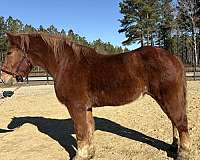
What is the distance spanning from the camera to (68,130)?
835cm

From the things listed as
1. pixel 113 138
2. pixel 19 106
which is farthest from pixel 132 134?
pixel 19 106

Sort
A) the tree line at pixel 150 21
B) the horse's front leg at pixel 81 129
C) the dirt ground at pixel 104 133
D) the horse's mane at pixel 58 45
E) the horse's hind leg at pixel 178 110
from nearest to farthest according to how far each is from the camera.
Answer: the horse's hind leg at pixel 178 110 < the horse's front leg at pixel 81 129 < the horse's mane at pixel 58 45 < the dirt ground at pixel 104 133 < the tree line at pixel 150 21

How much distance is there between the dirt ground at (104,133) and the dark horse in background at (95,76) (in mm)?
567

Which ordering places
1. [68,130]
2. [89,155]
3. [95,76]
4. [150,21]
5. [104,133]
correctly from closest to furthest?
[95,76] → [89,155] → [104,133] → [68,130] → [150,21]

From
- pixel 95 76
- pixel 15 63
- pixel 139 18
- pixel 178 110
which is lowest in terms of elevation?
pixel 178 110

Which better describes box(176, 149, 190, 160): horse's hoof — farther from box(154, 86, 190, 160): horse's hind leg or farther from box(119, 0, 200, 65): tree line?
box(119, 0, 200, 65): tree line

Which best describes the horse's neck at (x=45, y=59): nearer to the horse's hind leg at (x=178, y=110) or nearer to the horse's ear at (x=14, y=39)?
the horse's ear at (x=14, y=39)

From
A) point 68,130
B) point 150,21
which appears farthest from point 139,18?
point 68,130

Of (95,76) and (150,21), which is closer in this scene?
(95,76)

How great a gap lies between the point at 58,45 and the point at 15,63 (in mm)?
791

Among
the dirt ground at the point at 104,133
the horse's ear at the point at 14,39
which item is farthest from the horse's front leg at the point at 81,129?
the horse's ear at the point at 14,39

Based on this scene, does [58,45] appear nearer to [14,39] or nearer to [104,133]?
[14,39]

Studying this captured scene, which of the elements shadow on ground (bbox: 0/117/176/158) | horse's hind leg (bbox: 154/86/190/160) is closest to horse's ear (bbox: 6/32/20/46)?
shadow on ground (bbox: 0/117/176/158)

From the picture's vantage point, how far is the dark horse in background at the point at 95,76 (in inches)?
212
